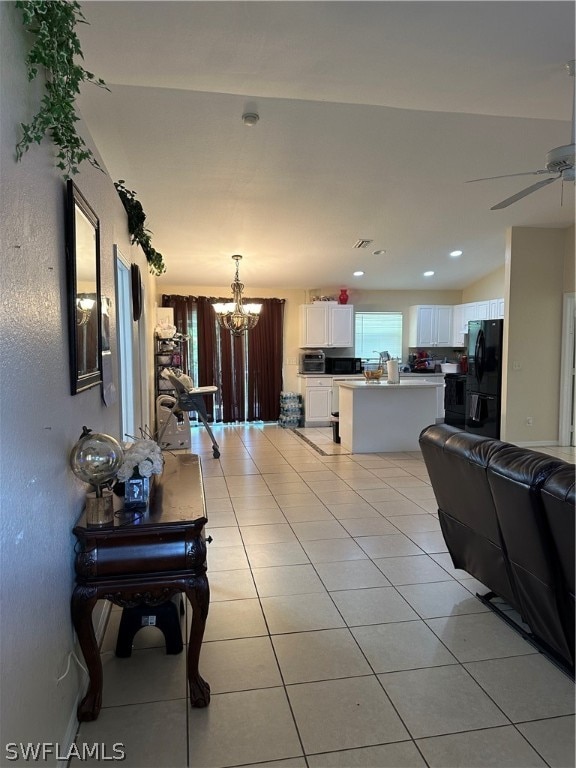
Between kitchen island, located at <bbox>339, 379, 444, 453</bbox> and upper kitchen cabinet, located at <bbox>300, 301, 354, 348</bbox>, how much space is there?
6.97 ft

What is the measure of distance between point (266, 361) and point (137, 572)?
687 cm

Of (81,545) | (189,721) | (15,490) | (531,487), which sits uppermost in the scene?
(15,490)

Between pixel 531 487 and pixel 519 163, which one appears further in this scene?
pixel 519 163

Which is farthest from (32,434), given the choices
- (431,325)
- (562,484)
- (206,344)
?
(431,325)

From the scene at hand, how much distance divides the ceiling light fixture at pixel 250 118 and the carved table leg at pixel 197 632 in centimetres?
317

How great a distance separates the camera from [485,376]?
262 inches

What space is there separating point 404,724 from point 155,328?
20.2 ft

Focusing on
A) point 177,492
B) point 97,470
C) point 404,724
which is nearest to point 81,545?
point 97,470

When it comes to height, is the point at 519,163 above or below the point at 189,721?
above

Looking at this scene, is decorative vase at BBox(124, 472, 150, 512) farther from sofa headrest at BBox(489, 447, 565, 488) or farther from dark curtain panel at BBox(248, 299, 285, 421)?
dark curtain panel at BBox(248, 299, 285, 421)

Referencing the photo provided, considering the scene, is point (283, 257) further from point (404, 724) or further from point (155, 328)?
point (404, 724)

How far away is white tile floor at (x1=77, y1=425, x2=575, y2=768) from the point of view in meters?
1.60

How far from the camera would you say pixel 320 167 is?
4.31m

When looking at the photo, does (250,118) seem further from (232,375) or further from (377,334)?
(377,334)
